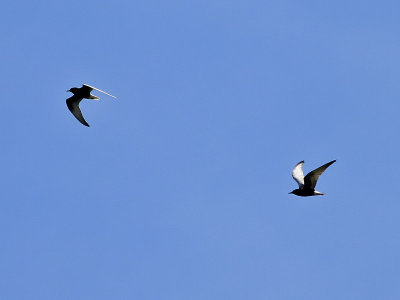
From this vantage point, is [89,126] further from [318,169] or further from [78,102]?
[318,169]

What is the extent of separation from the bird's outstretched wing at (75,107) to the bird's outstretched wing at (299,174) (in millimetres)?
13109

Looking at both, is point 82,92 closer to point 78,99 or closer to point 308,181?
point 78,99

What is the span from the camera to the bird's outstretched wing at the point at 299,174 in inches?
1791

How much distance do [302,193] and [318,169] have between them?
2791mm

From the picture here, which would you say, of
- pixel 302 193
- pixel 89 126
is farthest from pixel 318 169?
pixel 89 126

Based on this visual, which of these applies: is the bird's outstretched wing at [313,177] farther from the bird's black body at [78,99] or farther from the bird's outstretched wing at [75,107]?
the bird's outstretched wing at [75,107]

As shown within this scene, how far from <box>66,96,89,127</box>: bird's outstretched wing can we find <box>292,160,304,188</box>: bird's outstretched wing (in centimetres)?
1311

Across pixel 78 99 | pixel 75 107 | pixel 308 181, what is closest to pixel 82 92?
pixel 78 99

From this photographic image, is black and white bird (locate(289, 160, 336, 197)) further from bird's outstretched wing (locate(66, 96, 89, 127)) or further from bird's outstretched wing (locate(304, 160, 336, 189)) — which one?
bird's outstretched wing (locate(66, 96, 89, 127))

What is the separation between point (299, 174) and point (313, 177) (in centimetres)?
376

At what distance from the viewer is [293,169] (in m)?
47.2

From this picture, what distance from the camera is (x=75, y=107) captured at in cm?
4997

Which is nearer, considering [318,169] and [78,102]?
[318,169]

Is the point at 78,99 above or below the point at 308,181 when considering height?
above
